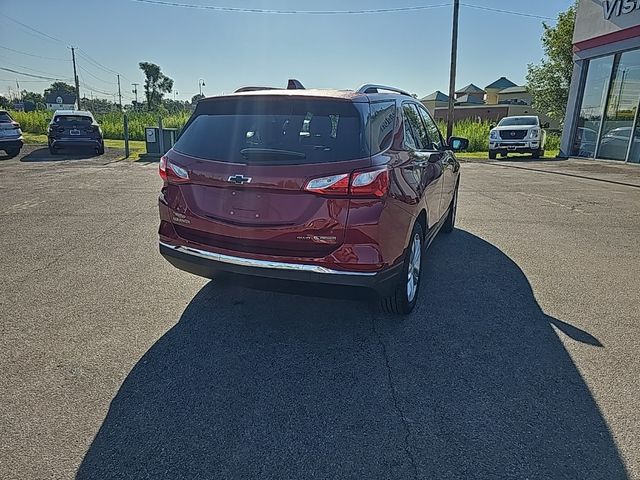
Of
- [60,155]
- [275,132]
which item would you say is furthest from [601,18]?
[60,155]

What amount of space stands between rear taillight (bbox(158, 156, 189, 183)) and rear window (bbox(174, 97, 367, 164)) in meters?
0.13

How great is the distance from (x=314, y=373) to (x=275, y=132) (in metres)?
1.65

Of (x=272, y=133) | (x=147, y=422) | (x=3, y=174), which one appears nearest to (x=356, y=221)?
(x=272, y=133)

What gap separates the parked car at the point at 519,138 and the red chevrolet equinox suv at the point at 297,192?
713 inches

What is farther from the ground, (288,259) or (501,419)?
(288,259)

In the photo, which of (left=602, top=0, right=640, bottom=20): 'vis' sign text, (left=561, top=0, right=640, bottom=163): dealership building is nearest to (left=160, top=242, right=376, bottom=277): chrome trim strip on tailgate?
(left=561, top=0, right=640, bottom=163): dealership building

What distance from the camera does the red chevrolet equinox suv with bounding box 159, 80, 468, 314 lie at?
112 inches

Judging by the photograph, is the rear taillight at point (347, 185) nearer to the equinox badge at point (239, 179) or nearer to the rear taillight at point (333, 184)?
the rear taillight at point (333, 184)

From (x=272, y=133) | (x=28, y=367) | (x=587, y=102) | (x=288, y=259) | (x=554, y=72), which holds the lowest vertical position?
(x=28, y=367)

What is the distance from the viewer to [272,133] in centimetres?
317

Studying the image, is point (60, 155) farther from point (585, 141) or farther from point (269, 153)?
point (585, 141)

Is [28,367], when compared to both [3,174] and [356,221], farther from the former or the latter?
[3,174]

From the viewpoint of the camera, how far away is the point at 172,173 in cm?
328

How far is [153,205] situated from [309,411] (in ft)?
21.2
